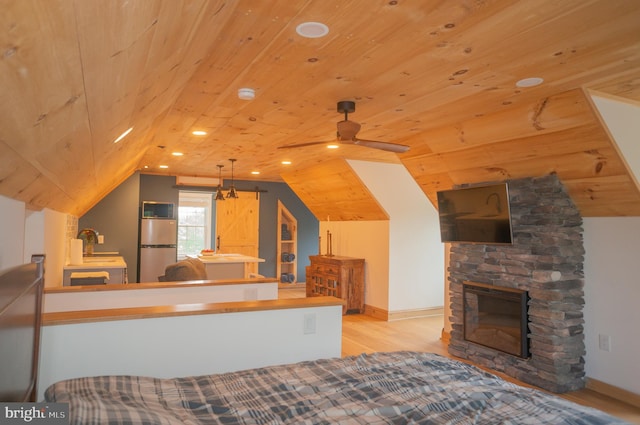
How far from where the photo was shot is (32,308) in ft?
5.56

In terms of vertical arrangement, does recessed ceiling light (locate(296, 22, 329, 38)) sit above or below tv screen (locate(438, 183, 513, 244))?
above

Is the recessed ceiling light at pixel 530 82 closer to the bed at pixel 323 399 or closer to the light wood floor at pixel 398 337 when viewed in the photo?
the bed at pixel 323 399

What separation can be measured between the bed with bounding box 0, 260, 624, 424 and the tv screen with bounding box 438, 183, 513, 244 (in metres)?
2.31

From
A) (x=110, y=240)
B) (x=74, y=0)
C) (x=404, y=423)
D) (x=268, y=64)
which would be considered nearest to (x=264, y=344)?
(x=404, y=423)

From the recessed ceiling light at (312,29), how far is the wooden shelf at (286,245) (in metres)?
7.60

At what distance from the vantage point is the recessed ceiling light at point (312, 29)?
2058mm

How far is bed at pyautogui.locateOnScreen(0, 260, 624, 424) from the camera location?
152 cm

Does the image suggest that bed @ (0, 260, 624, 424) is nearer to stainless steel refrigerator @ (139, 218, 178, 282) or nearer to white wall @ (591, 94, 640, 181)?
white wall @ (591, 94, 640, 181)

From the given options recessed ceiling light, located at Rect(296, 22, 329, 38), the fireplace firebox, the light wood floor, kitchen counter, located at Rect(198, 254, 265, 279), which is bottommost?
the light wood floor

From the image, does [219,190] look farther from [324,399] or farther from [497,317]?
[324,399]

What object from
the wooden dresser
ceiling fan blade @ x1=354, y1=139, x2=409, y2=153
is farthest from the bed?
the wooden dresser

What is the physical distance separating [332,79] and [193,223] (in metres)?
8.42

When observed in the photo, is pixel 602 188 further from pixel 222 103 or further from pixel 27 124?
pixel 27 124

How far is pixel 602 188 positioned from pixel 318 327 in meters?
2.52
